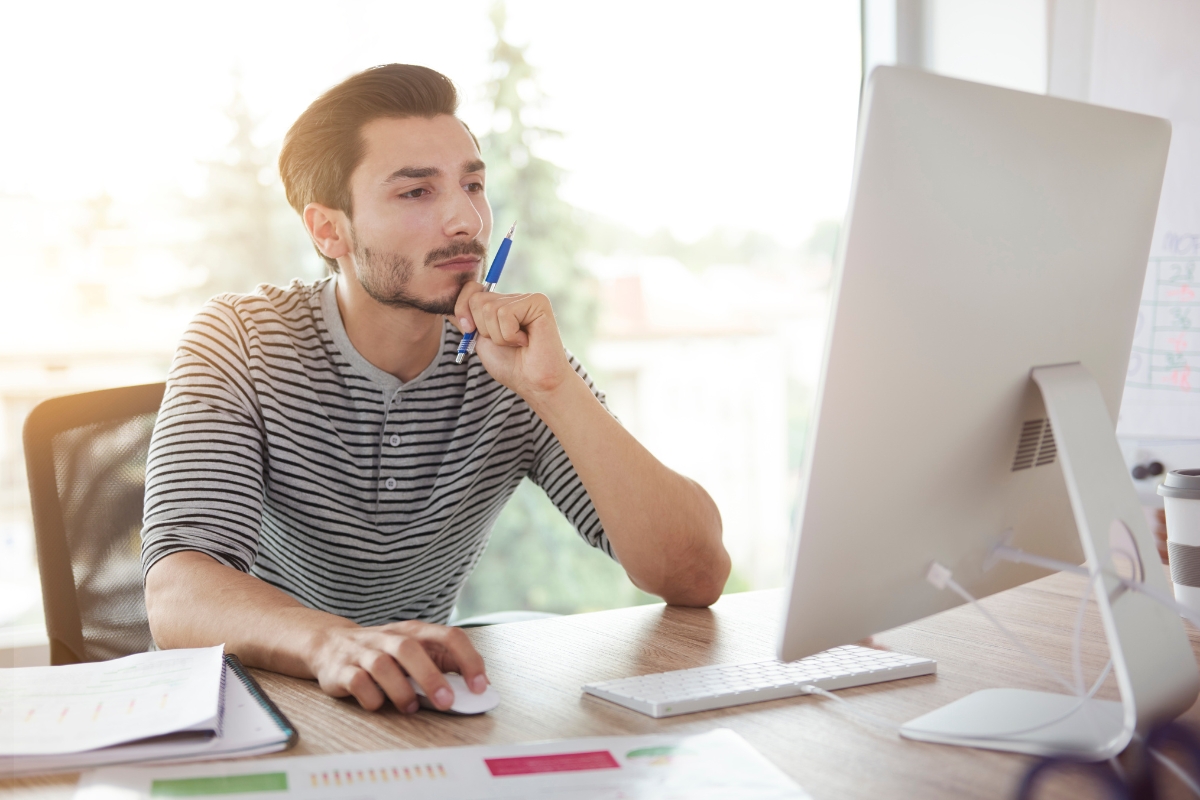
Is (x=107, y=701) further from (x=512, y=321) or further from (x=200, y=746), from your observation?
(x=512, y=321)

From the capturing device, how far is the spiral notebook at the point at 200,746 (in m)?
0.65

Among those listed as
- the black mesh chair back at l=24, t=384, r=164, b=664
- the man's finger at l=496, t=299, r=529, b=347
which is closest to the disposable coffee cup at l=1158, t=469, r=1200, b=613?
the man's finger at l=496, t=299, r=529, b=347

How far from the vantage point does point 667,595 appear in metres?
1.22

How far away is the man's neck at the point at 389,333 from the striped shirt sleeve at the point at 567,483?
22cm

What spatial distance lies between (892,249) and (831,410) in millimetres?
115

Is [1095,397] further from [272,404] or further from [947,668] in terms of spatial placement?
[272,404]

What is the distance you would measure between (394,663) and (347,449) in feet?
2.01

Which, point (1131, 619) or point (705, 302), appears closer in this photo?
point (1131, 619)

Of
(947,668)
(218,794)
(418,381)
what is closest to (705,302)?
(418,381)

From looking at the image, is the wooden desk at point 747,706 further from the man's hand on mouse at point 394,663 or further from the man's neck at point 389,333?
the man's neck at point 389,333

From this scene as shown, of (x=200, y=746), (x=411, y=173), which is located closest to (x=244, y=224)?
(x=411, y=173)

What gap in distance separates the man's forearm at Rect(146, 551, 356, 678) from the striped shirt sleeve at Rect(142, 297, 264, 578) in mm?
44

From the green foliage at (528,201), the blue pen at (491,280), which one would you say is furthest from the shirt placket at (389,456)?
the green foliage at (528,201)

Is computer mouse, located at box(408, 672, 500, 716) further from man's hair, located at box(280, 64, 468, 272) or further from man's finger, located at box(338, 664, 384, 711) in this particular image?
man's hair, located at box(280, 64, 468, 272)
